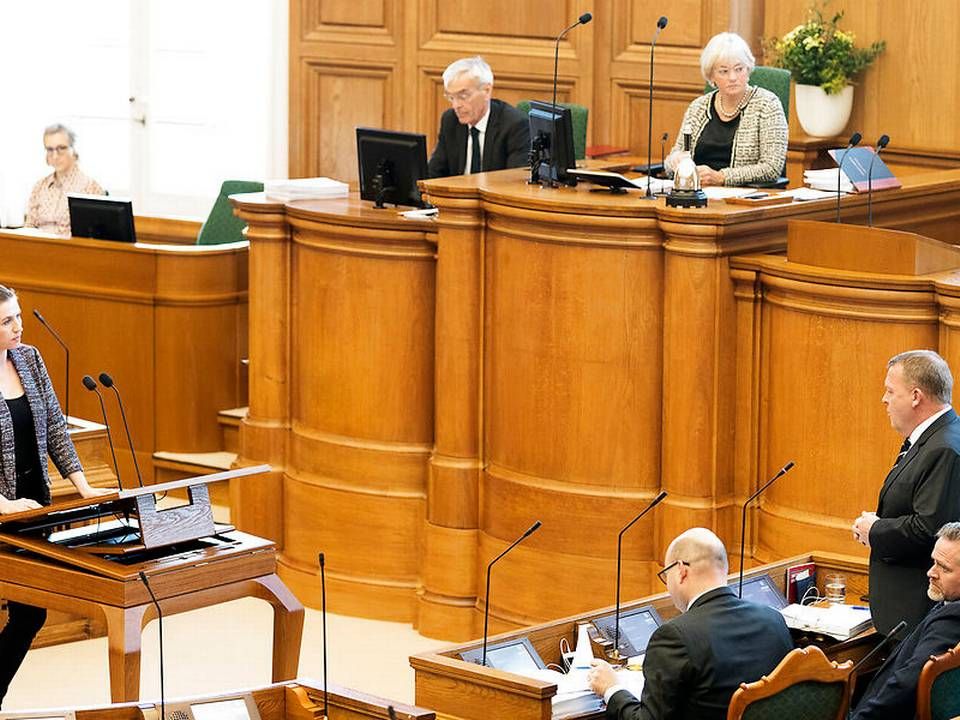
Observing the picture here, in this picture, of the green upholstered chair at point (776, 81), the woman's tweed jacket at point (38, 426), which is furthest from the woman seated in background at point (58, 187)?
the woman's tweed jacket at point (38, 426)

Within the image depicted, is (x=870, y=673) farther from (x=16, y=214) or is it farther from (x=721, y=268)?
(x=16, y=214)

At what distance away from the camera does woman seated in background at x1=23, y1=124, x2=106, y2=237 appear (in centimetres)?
957

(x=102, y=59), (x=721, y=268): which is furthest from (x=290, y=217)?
(x=102, y=59)

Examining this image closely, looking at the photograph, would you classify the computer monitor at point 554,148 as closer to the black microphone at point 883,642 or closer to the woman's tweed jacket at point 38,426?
the woman's tweed jacket at point 38,426

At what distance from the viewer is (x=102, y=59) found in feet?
37.7

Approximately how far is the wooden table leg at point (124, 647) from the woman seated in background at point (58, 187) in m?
4.62

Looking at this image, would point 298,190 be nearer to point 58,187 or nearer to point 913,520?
point 58,187

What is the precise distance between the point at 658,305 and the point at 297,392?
5.19 ft

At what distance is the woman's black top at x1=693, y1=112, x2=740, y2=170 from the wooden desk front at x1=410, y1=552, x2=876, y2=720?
8.44 ft

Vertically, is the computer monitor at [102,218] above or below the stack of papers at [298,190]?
below

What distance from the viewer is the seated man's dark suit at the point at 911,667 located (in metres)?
4.55

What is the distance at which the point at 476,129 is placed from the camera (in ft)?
25.5

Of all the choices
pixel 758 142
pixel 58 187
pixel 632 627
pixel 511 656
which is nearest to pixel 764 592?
pixel 632 627

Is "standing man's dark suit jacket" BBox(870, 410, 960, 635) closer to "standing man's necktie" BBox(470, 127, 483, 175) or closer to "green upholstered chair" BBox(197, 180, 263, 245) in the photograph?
"standing man's necktie" BBox(470, 127, 483, 175)
